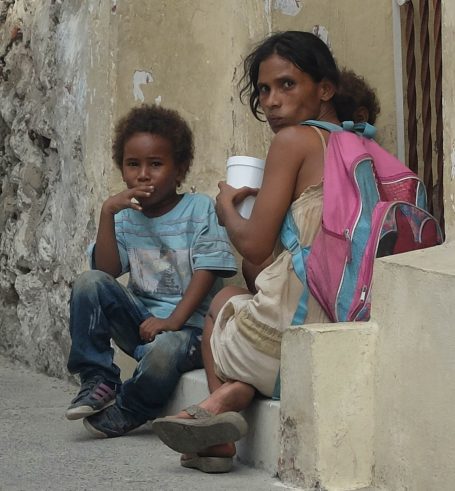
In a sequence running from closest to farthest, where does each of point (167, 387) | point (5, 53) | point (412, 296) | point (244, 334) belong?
point (412, 296), point (244, 334), point (167, 387), point (5, 53)

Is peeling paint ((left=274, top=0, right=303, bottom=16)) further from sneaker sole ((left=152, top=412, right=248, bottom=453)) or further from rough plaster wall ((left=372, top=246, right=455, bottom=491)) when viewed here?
sneaker sole ((left=152, top=412, right=248, bottom=453))

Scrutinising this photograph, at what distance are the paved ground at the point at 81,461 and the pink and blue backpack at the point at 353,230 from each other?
1.80 ft

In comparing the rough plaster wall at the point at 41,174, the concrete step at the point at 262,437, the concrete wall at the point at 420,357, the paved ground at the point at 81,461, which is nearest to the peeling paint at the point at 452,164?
the concrete wall at the point at 420,357

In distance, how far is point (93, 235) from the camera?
542 cm

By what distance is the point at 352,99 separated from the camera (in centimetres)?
399

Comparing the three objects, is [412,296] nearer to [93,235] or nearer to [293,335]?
[293,335]

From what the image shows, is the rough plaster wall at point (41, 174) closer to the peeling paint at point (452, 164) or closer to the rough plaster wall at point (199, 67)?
the rough plaster wall at point (199, 67)

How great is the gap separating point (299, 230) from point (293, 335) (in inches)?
15.3

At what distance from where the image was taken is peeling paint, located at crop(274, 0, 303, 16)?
4878 mm

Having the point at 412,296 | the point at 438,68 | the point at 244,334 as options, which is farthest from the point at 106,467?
the point at 438,68

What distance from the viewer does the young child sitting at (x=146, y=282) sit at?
4219mm

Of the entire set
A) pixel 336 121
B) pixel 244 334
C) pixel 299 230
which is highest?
pixel 336 121

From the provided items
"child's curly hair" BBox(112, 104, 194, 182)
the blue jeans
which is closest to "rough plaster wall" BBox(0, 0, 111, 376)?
"child's curly hair" BBox(112, 104, 194, 182)

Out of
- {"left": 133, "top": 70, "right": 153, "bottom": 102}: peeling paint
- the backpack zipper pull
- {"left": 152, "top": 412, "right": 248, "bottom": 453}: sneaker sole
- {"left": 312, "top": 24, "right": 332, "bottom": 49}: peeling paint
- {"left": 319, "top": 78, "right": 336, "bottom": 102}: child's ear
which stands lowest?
{"left": 152, "top": 412, "right": 248, "bottom": 453}: sneaker sole
